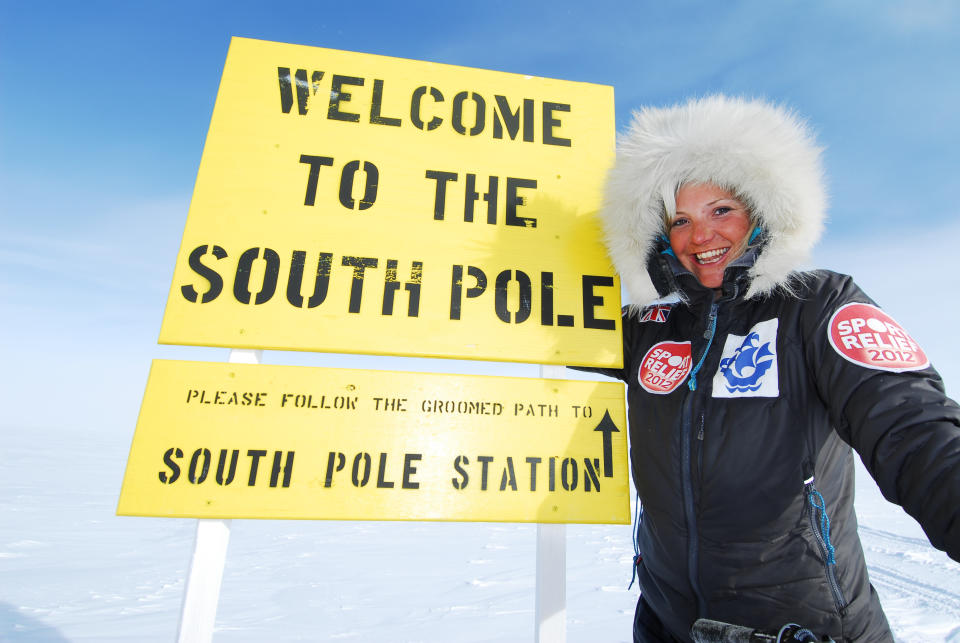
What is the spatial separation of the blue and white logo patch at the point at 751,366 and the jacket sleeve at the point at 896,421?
0.09 m

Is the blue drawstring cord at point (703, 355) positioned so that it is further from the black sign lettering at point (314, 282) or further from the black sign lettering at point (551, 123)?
the black sign lettering at point (314, 282)

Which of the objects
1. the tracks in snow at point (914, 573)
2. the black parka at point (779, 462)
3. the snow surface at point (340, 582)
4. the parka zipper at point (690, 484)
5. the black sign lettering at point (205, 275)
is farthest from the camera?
the tracks in snow at point (914, 573)

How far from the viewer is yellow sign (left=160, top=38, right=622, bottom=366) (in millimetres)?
1681

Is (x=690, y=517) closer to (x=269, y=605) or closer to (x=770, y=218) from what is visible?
(x=770, y=218)

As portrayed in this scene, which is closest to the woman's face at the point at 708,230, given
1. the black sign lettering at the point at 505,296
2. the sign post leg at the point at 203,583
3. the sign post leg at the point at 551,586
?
the black sign lettering at the point at 505,296

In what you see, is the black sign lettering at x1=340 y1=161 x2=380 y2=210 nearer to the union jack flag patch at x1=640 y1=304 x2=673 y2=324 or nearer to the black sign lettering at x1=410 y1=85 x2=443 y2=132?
the black sign lettering at x1=410 y1=85 x2=443 y2=132

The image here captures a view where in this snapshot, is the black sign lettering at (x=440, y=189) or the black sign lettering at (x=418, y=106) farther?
the black sign lettering at (x=418, y=106)

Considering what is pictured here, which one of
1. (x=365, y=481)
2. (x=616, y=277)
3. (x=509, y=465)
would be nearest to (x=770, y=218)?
(x=616, y=277)

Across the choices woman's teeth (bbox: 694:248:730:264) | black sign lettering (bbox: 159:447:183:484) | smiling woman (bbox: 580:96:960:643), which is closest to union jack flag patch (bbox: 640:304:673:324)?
smiling woman (bbox: 580:96:960:643)

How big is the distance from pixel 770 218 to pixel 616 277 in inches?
22.5

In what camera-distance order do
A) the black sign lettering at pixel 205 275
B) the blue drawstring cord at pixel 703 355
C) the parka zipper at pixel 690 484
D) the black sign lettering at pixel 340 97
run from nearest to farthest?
the parka zipper at pixel 690 484, the blue drawstring cord at pixel 703 355, the black sign lettering at pixel 205 275, the black sign lettering at pixel 340 97

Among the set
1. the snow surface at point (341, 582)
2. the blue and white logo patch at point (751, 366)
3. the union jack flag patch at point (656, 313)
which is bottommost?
the snow surface at point (341, 582)

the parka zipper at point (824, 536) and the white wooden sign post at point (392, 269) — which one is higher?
the white wooden sign post at point (392, 269)

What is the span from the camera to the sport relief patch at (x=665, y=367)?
150 centimetres
